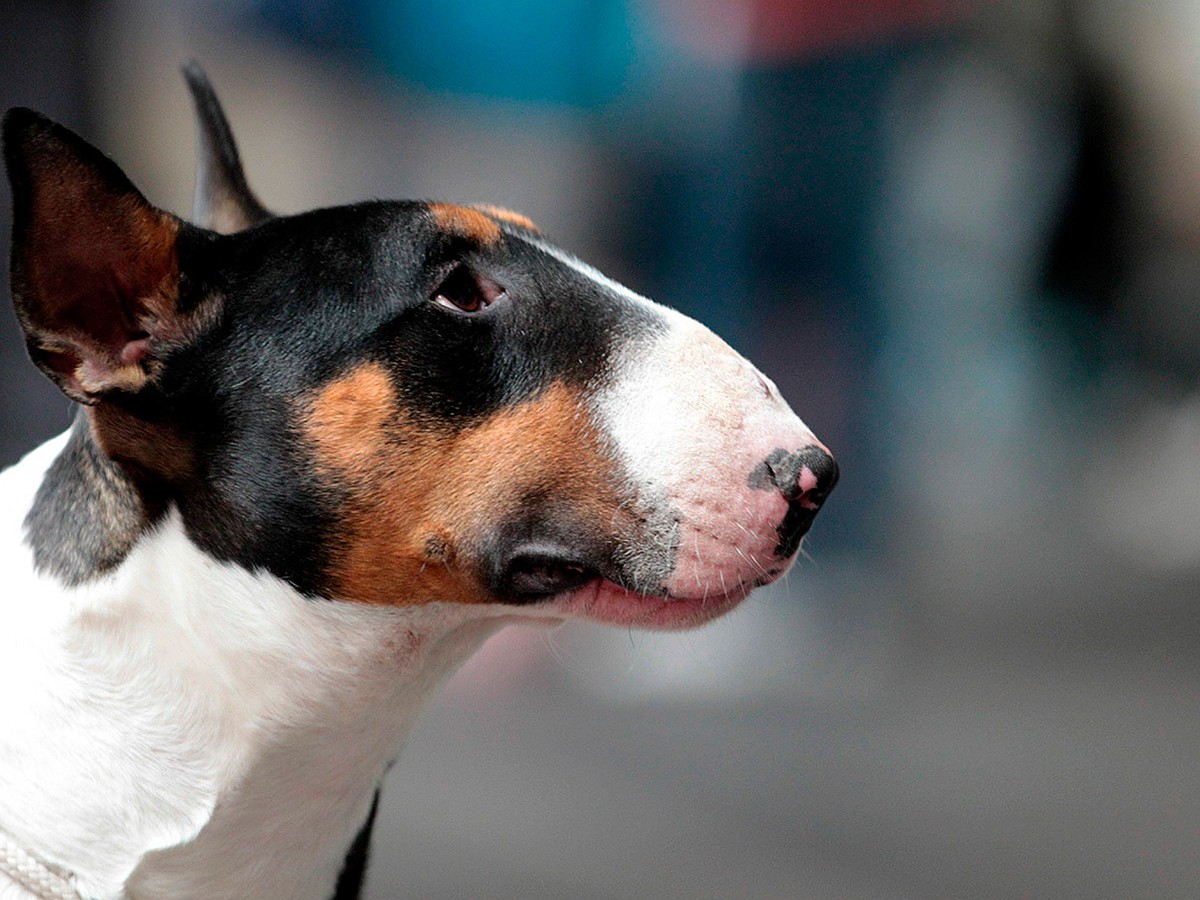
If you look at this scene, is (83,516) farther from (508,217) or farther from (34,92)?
(34,92)

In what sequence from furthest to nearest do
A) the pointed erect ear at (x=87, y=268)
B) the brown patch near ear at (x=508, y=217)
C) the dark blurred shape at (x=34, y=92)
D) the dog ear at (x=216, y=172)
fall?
1. the dark blurred shape at (x=34, y=92)
2. the dog ear at (x=216, y=172)
3. the brown patch near ear at (x=508, y=217)
4. the pointed erect ear at (x=87, y=268)

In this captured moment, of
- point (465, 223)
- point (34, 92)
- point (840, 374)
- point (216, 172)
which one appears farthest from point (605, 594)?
point (34, 92)

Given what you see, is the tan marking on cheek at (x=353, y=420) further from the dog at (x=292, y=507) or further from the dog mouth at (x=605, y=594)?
the dog mouth at (x=605, y=594)

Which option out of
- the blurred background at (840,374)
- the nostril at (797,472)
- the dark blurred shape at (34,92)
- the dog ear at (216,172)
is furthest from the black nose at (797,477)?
the dark blurred shape at (34,92)

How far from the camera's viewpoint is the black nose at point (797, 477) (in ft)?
4.62

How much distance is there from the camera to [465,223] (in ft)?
5.17

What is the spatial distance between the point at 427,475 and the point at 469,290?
0.24 metres

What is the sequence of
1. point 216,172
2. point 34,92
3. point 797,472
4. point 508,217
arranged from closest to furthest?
point 797,472, point 508,217, point 216,172, point 34,92

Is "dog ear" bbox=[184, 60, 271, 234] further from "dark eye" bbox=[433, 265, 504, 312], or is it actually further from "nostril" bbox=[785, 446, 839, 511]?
"nostril" bbox=[785, 446, 839, 511]

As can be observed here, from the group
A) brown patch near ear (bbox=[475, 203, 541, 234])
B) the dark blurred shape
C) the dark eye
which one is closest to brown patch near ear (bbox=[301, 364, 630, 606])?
the dark eye

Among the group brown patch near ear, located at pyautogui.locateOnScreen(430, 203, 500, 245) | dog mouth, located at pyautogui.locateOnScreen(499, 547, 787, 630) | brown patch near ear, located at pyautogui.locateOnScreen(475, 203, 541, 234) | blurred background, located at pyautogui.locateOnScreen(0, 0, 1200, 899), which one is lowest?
blurred background, located at pyautogui.locateOnScreen(0, 0, 1200, 899)

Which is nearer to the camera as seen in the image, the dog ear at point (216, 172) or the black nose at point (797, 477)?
the black nose at point (797, 477)

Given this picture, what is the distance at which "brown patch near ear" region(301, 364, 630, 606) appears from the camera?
Answer: 1456 mm

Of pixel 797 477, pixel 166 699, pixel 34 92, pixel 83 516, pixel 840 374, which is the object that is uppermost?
pixel 797 477
